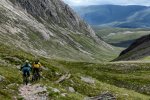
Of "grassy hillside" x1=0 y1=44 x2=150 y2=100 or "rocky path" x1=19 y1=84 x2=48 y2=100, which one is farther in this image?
"grassy hillside" x1=0 y1=44 x2=150 y2=100

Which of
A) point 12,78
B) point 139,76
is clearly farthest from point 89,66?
point 12,78

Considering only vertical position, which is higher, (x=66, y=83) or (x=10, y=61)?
(x=10, y=61)

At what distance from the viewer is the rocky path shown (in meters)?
36.6

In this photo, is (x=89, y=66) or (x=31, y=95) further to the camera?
(x=89, y=66)

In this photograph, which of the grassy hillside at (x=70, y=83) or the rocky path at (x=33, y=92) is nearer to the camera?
the rocky path at (x=33, y=92)

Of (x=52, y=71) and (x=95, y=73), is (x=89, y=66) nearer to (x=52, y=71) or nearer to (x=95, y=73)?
(x=95, y=73)

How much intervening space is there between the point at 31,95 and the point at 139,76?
119ft

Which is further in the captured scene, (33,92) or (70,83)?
(70,83)

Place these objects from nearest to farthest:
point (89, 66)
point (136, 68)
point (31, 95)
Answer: point (31, 95)
point (136, 68)
point (89, 66)

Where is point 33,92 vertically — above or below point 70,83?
below

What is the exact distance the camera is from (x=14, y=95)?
36062 millimetres

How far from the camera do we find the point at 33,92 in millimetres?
37812

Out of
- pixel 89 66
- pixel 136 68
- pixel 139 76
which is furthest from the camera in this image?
pixel 89 66

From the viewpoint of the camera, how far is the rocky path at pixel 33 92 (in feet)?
120
